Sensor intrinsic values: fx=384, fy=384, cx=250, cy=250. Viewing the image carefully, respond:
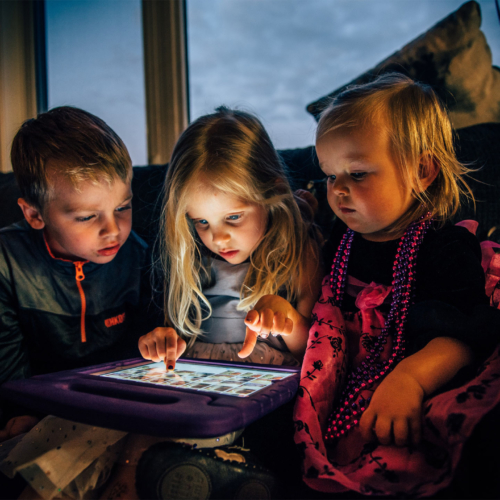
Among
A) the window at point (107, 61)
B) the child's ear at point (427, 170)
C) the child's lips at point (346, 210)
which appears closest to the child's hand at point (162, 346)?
the child's lips at point (346, 210)

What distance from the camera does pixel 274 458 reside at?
645 mm

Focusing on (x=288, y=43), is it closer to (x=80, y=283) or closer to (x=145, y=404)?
(x=80, y=283)

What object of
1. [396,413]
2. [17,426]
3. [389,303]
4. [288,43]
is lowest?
[17,426]

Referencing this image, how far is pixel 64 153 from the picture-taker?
2.90 ft

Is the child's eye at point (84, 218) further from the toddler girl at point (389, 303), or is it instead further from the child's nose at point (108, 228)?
the toddler girl at point (389, 303)

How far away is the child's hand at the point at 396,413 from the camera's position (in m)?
0.54

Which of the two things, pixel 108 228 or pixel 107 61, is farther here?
pixel 107 61

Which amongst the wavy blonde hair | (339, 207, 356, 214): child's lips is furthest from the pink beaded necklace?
the wavy blonde hair

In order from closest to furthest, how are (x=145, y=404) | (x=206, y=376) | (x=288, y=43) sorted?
(x=145, y=404)
(x=206, y=376)
(x=288, y=43)

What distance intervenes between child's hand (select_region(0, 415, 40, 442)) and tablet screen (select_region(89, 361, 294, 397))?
0.33 meters

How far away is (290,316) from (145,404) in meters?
0.39

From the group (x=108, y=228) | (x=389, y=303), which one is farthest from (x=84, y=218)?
(x=389, y=303)

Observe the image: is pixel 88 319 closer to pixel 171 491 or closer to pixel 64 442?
pixel 64 442

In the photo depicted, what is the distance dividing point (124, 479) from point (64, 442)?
0.36 ft
